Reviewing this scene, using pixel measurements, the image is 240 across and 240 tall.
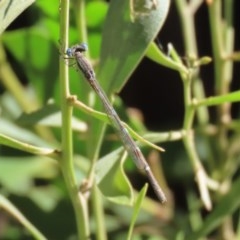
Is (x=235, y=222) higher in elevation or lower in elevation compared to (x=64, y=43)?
lower

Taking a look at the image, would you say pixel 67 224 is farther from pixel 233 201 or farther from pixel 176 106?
pixel 176 106

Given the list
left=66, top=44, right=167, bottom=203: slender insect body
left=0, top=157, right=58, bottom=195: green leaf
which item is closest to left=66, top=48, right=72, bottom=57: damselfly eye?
left=66, top=44, right=167, bottom=203: slender insect body

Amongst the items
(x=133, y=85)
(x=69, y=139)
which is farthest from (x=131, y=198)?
(x=133, y=85)

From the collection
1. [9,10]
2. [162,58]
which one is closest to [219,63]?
[162,58]

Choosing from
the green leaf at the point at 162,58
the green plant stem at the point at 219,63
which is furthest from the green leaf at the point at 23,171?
the green leaf at the point at 162,58

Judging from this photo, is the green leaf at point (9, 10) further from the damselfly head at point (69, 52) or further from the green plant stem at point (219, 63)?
the green plant stem at point (219, 63)
